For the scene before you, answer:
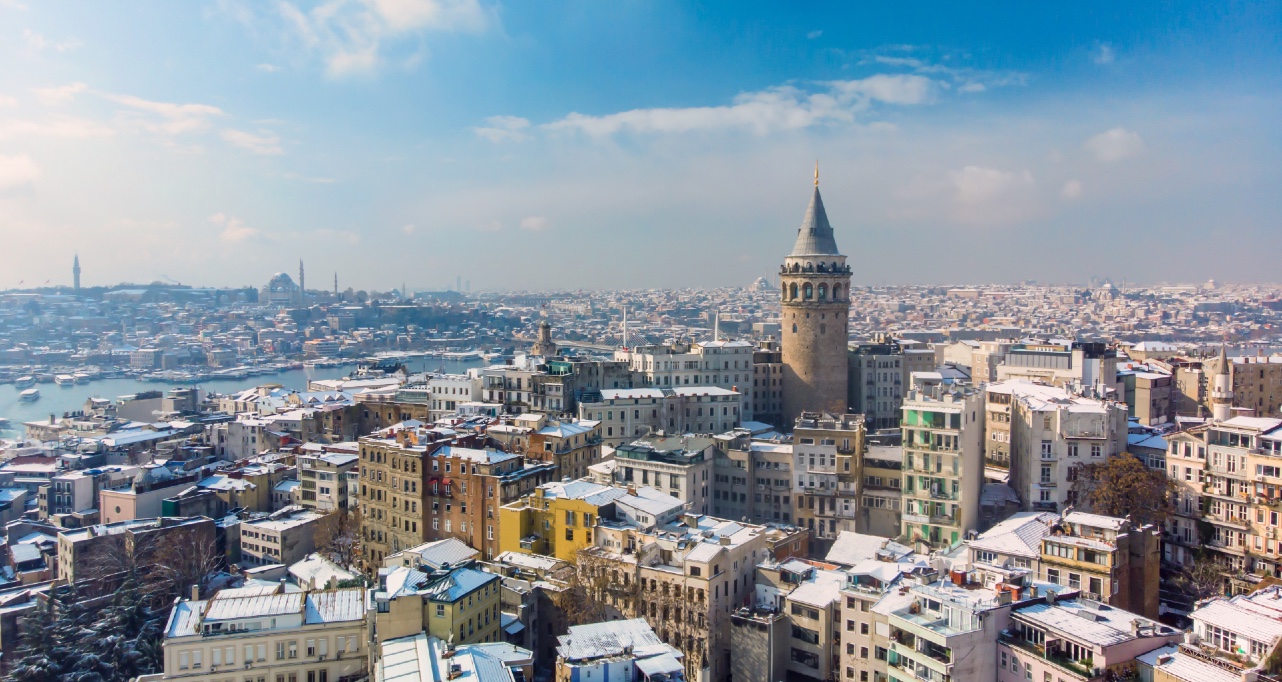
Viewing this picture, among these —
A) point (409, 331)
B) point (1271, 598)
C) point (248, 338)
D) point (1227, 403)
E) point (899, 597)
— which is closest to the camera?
point (1271, 598)

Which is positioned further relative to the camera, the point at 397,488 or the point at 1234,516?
the point at 397,488

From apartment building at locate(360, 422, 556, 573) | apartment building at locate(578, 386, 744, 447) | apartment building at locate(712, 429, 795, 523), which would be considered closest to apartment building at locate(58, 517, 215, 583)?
apartment building at locate(360, 422, 556, 573)

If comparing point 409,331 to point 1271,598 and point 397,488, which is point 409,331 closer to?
point 397,488

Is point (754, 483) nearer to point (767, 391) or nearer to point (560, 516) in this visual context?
point (560, 516)

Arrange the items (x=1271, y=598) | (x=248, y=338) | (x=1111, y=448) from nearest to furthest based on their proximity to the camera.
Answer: (x=1271, y=598)
(x=1111, y=448)
(x=248, y=338)

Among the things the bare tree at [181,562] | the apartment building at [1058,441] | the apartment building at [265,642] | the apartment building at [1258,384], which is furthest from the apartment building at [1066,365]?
the bare tree at [181,562]

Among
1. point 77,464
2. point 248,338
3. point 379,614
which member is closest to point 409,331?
point 248,338

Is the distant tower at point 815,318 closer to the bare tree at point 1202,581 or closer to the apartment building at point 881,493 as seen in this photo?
the apartment building at point 881,493
